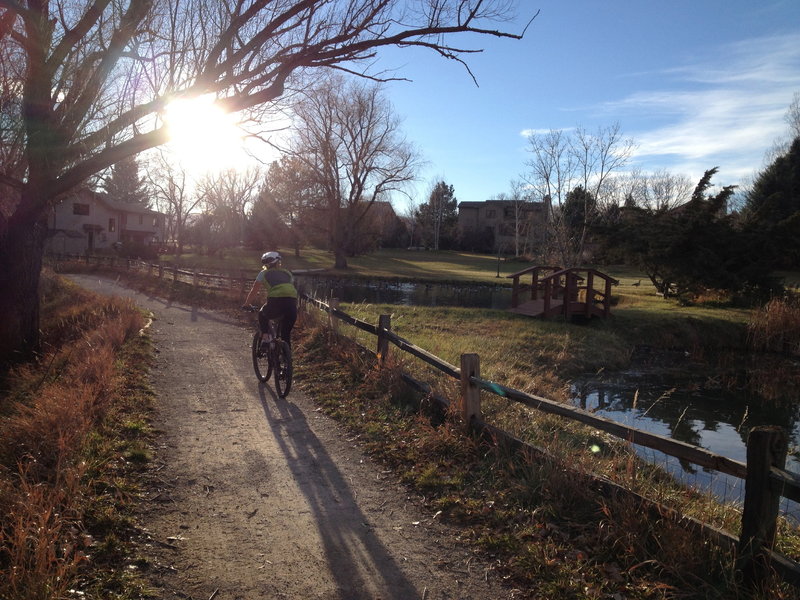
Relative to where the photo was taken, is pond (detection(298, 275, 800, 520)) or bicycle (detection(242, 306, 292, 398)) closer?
bicycle (detection(242, 306, 292, 398))

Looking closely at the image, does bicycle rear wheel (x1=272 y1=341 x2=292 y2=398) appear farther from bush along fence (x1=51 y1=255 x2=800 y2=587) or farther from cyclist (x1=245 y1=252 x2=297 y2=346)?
bush along fence (x1=51 y1=255 x2=800 y2=587)

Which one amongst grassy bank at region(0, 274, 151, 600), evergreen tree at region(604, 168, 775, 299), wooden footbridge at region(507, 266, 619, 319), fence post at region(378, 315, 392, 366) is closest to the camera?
grassy bank at region(0, 274, 151, 600)

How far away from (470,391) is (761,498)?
3141 mm

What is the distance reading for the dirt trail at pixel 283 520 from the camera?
387 centimetres

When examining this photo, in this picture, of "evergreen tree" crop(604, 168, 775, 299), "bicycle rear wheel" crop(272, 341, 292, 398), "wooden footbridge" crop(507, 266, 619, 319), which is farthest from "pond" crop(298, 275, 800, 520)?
"evergreen tree" crop(604, 168, 775, 299)

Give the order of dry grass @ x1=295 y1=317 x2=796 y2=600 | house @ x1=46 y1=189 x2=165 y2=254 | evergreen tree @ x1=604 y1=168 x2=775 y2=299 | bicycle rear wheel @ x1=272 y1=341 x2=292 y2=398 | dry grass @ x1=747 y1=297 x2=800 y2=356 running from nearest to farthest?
dry grass @ x1=295 y1=317 x2=796 y2=600, bicycle rear wheel @ x1=272 y1=341 x2=292 y2=398, dry grass @ x1=747 y1=297 x2=800 y2=356, evergreen tree @ x1=604 y1=168 x2=775 y2=299, house @ x1=46 y1=189 x2=165 y2=254

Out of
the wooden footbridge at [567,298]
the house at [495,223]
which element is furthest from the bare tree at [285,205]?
the house at [495,223]

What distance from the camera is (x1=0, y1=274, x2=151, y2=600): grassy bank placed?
359cm

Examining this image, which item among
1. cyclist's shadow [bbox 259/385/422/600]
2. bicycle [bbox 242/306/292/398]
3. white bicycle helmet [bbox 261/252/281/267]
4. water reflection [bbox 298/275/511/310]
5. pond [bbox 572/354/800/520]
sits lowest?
pond [bbox 572/354/800/520]

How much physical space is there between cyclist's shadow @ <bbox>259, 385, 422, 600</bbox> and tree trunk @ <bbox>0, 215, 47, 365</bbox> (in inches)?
286

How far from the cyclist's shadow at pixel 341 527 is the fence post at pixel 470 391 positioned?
1.51 meters

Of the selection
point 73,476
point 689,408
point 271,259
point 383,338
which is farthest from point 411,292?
point 73,476

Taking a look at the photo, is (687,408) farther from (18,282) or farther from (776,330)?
(18,282)

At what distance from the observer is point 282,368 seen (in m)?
8.56
